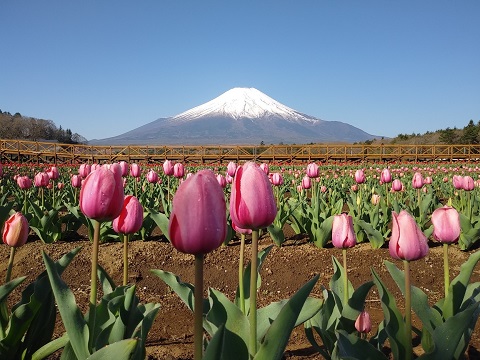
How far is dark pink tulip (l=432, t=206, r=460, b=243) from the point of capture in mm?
2025

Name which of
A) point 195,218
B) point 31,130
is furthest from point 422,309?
point 31,130

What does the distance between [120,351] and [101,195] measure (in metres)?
0.53

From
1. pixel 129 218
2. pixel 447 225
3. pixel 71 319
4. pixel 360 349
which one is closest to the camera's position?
pixel 71 319

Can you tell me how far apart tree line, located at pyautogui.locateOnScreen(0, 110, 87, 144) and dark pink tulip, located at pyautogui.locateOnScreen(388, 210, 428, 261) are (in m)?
74.7

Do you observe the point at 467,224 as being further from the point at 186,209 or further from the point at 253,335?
the point at 186,209

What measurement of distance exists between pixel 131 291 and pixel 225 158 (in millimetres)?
25451

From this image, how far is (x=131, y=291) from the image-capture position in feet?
5.86

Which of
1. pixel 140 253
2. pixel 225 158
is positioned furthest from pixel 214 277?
pixel 225 158

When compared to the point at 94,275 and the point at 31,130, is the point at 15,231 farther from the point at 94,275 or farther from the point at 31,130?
the point at 31,130

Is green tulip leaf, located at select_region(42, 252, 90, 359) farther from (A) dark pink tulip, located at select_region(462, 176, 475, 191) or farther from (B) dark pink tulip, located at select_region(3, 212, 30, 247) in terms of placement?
(A) dark pink tulip, located at select_region(462, 176, 475, 191)

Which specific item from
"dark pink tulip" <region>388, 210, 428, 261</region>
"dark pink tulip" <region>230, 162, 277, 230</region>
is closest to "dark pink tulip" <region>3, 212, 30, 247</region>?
"dark pink tulip" <region>230, 162, 277, 230</region>

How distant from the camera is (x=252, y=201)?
1.38 metres

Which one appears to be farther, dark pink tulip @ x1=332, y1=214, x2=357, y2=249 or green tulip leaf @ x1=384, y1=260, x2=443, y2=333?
dark pink tulip @ x1=332, y1=214, x2=357, y2=249

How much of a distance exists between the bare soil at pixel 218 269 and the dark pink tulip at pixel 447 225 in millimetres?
1107
